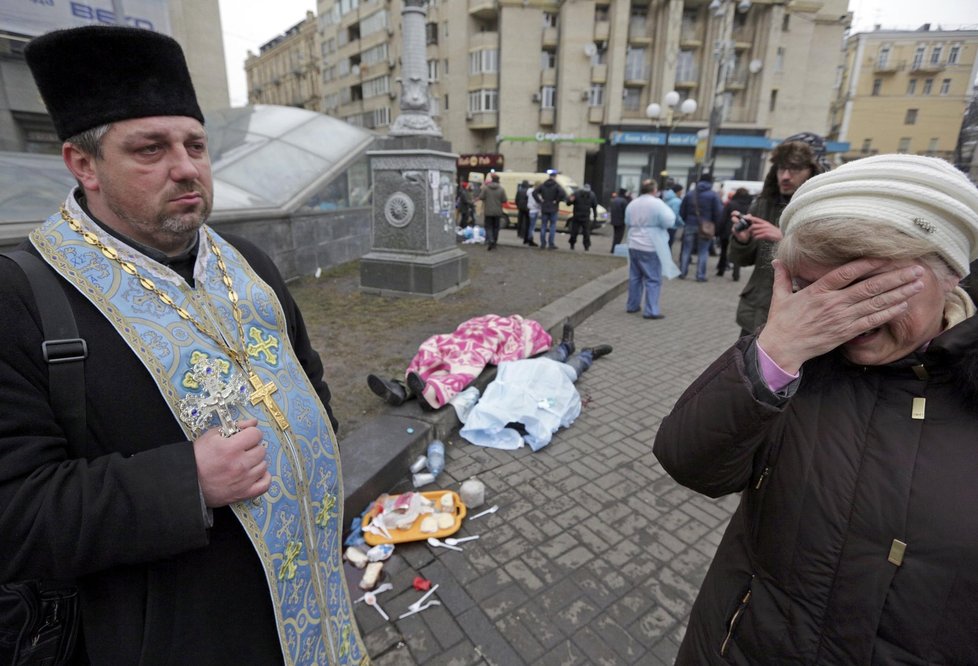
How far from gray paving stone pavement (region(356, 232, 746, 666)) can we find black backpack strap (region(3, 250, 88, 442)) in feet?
5.71

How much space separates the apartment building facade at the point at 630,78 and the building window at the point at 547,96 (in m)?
0.07

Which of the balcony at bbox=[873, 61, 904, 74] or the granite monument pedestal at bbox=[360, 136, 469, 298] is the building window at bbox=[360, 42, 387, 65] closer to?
the granite monument pedestal at bbox=[360, 136, 469, 298]

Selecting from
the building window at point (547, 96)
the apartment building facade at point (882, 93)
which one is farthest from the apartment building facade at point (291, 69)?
the apartment building facade at point (882, 93)

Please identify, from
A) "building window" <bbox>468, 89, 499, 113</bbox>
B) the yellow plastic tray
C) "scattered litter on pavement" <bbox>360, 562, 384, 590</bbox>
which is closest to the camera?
"scattered litter on pavement" <bbox>360, 562, 384, 590</bbox>

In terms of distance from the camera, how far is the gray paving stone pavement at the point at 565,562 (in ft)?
7.40

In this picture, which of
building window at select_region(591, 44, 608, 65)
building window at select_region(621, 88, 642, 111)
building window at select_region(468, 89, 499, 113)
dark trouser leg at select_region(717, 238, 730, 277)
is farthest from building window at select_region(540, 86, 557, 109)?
dark trouser leg at select_region(717, 238, 730, 277)

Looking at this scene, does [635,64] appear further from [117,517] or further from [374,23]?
[117,517]

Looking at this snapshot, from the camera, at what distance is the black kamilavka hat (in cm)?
117

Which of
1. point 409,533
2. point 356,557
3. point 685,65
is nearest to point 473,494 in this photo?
point 409,533

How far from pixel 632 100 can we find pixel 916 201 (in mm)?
38008

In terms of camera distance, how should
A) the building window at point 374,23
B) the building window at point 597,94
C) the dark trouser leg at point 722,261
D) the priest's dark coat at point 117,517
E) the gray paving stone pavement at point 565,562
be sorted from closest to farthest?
the priest's dark coat at point 117,517
the gray paving stone pavement at point 565,562
the dark trouser leg at point 722,261
the building window at point 597,94
the building window at point 374,23

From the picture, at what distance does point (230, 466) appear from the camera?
1.14 m

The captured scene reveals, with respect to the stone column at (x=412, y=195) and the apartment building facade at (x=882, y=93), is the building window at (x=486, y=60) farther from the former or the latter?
the stone column at (x=412, y=195)

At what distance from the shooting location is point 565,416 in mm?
4297
